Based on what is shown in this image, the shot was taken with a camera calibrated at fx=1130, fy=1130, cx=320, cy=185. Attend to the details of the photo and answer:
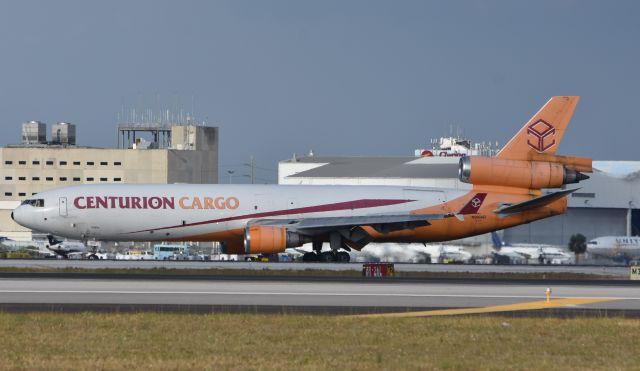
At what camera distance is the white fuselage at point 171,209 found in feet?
190

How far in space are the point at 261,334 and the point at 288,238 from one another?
33.3 m

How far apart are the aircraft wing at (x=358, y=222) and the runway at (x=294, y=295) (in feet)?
52.8

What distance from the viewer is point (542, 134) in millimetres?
60188

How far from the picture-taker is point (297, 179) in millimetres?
103562

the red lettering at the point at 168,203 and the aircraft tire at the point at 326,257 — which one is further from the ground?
the red lettering at the point at 168,203

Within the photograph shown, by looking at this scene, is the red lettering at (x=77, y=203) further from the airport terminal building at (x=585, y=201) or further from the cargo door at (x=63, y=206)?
the airport terminal building at (x=585, y=201)

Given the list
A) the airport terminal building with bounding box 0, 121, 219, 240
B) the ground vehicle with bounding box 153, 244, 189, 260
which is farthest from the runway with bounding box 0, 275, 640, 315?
the airport terminal building with bounding box 0, 121, 219, 240

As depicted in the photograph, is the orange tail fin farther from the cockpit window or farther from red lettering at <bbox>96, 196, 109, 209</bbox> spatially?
the cockpit window

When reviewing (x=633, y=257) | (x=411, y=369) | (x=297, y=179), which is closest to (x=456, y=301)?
(x=411, y=369)

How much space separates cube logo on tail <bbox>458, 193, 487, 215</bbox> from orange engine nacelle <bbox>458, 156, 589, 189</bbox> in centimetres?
85

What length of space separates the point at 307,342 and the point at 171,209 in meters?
35.9

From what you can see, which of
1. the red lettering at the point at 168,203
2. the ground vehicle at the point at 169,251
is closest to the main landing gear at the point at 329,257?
the red lettering at the point at 168,203

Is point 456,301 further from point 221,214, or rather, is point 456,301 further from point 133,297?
point 221,214

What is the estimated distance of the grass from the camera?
20.0 m
